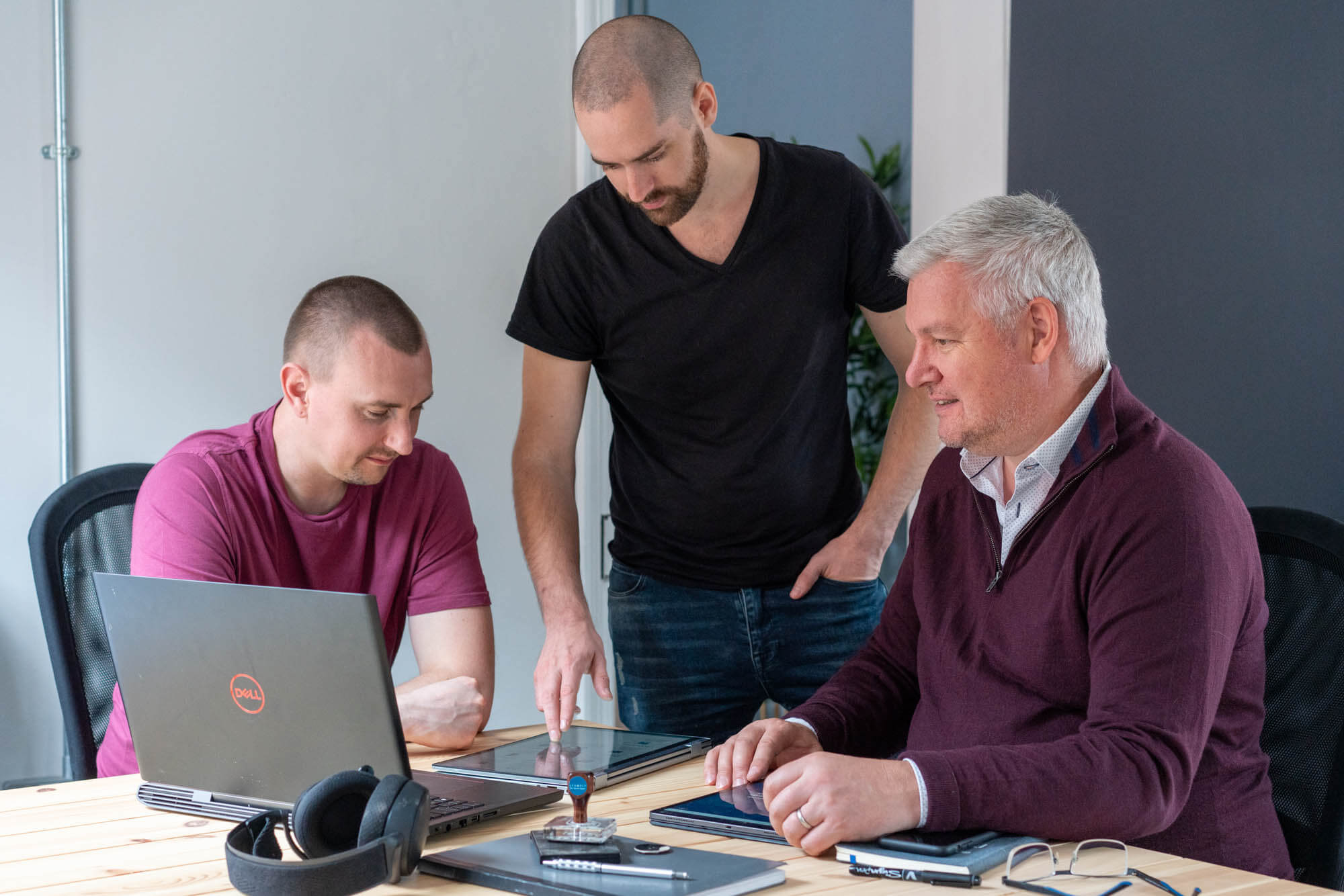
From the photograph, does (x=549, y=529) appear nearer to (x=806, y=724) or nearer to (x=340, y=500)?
(x=340, y=500)

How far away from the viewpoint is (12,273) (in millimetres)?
2680

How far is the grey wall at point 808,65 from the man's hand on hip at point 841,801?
273cm

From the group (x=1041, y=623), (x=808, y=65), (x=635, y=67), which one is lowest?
(x=1041, y=623)

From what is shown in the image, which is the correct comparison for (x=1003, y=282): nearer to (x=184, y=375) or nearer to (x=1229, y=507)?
(x=1229, y=507)

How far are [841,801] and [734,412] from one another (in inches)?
40.3

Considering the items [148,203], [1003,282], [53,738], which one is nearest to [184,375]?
[148,203]

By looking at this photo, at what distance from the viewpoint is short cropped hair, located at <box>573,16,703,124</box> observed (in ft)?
6.01

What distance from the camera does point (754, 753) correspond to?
1403 millimetres

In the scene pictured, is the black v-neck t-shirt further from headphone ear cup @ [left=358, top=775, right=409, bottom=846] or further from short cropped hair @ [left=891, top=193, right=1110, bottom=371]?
headphone ear cup @ [left=358, top=775, right=409, bottom=846]

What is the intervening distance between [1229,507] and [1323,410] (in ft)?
5.80

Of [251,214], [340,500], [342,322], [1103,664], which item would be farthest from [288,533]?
[251,214]

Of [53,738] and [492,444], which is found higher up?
[492,444]

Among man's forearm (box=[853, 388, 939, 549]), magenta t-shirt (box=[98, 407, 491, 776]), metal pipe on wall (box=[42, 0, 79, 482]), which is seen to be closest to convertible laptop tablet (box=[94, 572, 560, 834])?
magenta t-shirt (box=[98, 407, 491, 776])

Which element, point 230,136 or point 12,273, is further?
point 230,136
